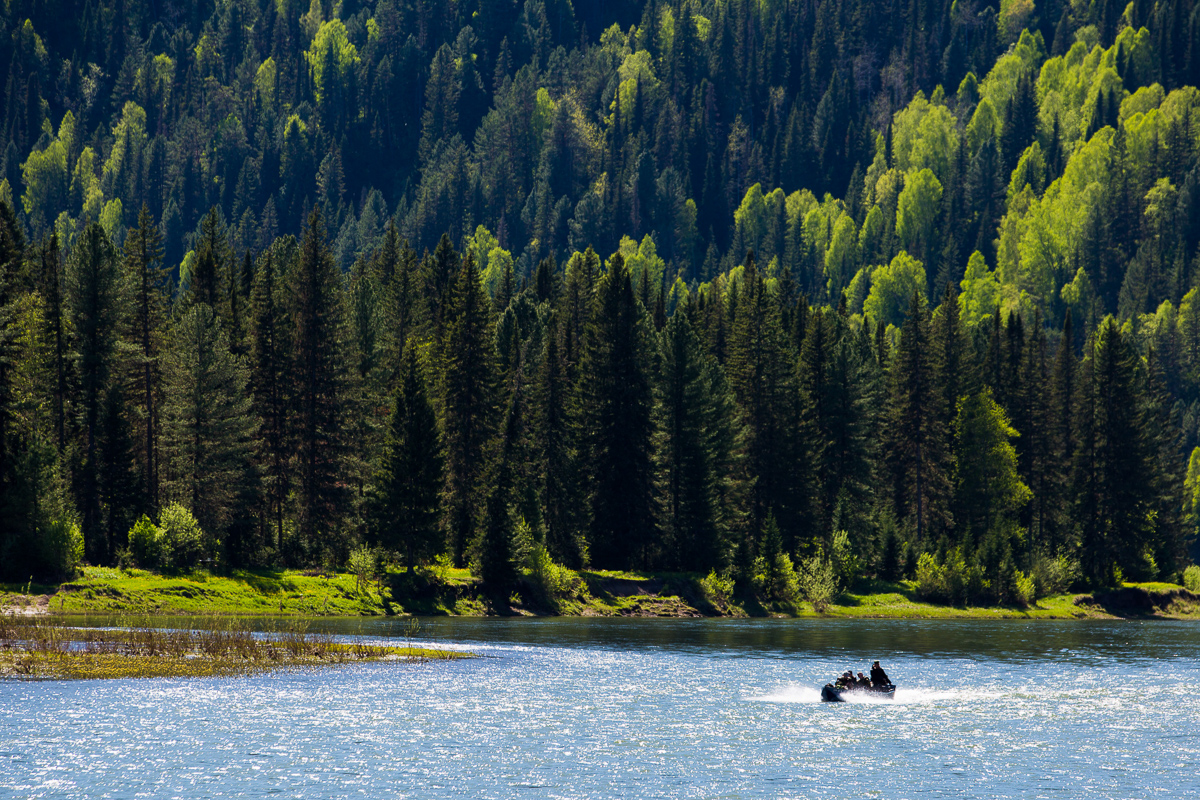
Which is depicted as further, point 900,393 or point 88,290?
point 900,393

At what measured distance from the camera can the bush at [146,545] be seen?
7150cm

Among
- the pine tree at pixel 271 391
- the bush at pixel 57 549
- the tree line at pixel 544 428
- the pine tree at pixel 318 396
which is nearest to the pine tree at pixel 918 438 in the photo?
the tree line at pixel 544 428

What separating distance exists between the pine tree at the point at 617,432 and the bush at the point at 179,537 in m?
28.6

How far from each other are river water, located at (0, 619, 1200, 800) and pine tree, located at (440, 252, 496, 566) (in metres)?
27.5

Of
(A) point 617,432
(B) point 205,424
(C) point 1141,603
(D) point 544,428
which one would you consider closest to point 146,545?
(B) point 205,424

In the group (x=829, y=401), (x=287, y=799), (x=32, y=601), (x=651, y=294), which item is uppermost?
(x=651, y=294)

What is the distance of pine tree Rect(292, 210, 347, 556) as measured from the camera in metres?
84.4

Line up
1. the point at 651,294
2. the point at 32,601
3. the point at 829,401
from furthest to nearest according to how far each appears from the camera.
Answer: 1. the point at 651,294
2. the point at 829,401
3. the point at 32,601

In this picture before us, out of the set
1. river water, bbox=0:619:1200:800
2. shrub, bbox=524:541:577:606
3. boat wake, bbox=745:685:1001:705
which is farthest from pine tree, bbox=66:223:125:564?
boat wake, bbox=745:685:1001:705

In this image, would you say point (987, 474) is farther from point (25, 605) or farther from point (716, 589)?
point (25, 605)

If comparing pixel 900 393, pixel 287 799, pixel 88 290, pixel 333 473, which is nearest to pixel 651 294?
pixel 900 393

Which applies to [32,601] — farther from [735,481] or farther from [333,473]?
[735,481]

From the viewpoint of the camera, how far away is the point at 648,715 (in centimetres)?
4119

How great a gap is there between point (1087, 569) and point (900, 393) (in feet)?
71.3
